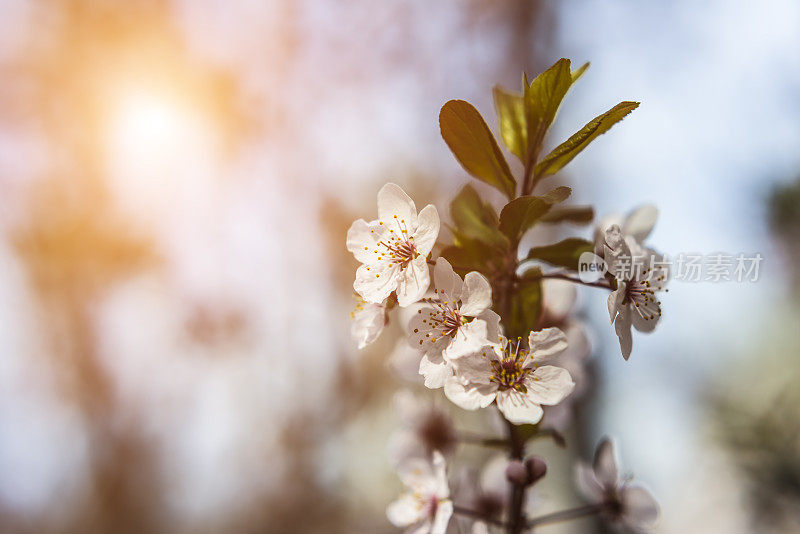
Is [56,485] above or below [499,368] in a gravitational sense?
below

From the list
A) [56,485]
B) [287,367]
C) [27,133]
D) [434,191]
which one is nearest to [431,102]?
[434,191]

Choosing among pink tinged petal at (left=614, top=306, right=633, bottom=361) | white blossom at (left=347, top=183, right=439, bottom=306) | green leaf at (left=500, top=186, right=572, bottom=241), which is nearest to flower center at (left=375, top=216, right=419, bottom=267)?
white blossom at (left=347, top=183, right=439, bottom=306)

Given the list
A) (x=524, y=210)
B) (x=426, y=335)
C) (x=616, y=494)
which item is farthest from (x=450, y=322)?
(x=616, y=494)

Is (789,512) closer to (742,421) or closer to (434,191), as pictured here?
(742,421)

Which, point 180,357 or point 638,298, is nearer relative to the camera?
point 638,298

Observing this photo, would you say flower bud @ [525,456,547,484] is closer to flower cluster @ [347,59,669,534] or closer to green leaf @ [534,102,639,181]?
flower cluster @ [347,59,669,534]
